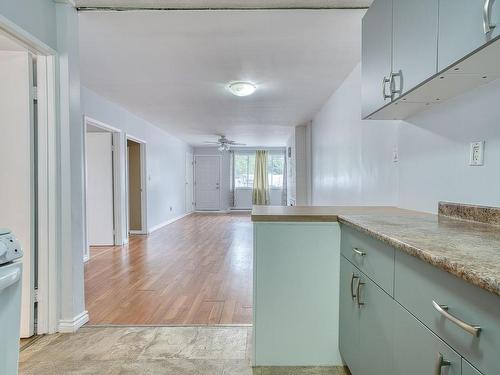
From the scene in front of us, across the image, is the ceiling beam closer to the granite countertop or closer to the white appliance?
the granite countertop

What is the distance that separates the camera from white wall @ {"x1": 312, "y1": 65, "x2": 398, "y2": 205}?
2406 millimetres

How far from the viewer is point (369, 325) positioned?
126cm

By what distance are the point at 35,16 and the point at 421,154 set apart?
252 centimetres

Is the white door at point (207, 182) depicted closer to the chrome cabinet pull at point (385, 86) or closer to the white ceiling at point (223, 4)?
the white ceiling at point (223, 4)

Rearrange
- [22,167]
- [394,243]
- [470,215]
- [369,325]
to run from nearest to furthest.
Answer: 1. [394,243]
2. [369,325]
3. [470,215]
4. [22,167]

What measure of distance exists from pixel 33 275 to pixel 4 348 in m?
1.14

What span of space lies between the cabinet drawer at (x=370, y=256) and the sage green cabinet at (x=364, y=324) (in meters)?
0.03

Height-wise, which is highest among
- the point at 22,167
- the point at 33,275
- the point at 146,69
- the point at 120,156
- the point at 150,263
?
the point at 146,69

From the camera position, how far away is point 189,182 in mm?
10047

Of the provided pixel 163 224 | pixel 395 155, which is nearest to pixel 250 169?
pixel 163 224

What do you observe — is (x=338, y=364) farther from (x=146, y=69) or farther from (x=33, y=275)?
(x=146, y=69)

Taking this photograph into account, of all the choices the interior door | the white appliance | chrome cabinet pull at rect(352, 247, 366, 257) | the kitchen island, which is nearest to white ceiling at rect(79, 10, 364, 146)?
the interior door

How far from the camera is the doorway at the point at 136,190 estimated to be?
6.18 metres

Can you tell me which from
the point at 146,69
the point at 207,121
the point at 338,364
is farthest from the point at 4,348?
the point at 207,121
